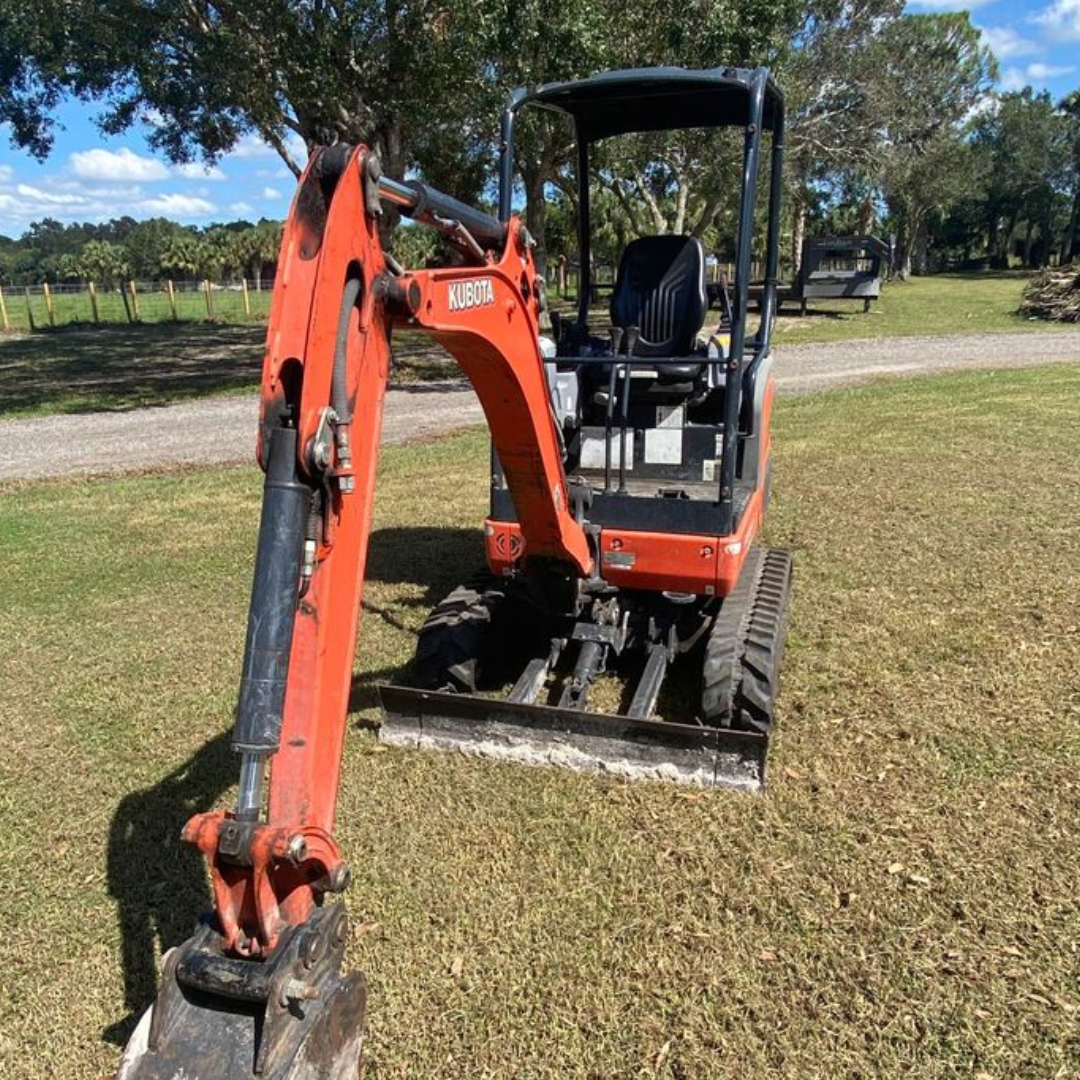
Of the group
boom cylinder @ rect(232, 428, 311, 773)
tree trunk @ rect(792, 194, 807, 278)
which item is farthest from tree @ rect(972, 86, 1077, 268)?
boom cylinder @ rect(232, 428, 311, 773)

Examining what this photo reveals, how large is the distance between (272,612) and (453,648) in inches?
100

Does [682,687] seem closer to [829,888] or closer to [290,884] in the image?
[829,888]

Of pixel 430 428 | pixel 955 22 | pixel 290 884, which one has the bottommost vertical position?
pixel 430 428

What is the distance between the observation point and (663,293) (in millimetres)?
5539

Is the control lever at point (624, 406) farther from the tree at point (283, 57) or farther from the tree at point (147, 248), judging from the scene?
the tree at point (147, 248)

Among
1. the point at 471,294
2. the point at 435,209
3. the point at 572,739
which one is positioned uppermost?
the point at 435,209

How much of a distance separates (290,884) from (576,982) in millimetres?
1232

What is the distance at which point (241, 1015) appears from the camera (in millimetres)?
2254

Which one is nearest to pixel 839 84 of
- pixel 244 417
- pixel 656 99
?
pixel 244 417

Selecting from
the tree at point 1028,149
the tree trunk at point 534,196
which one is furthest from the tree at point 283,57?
the tree at point 1028,149

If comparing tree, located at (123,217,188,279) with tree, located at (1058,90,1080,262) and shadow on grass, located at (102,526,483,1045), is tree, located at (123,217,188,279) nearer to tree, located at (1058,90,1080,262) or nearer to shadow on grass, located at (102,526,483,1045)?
tree, located at (1058,90,1080,262)

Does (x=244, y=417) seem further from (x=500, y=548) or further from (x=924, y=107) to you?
(x=924, y=107)

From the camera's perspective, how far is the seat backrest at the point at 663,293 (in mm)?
5480

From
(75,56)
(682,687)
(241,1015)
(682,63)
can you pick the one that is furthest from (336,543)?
(75,56)
